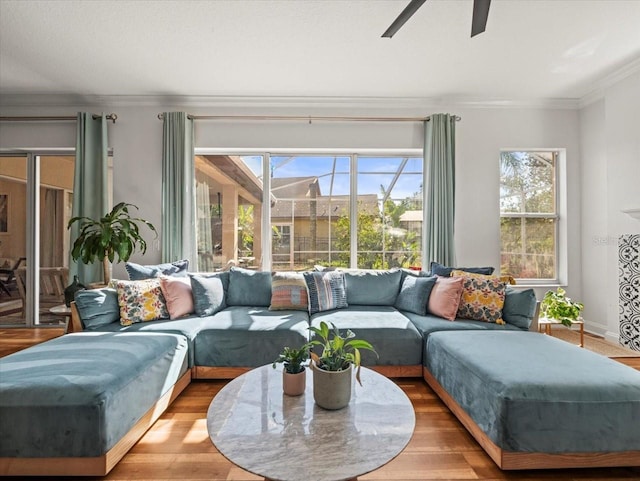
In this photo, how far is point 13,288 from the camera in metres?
4.22

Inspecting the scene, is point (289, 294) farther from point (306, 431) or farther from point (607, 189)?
point (607, 189)

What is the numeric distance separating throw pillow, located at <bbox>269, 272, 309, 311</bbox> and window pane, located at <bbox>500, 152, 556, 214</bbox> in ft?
8.83

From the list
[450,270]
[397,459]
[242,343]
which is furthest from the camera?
[450,270]

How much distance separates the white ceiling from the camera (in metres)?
2.44

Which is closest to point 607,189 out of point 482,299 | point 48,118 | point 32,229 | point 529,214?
point 529,214

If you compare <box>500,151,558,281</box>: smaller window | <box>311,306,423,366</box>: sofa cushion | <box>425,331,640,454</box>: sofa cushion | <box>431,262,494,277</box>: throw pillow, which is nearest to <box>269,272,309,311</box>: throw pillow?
<box>311,306,423,366</box>: sofa cushion

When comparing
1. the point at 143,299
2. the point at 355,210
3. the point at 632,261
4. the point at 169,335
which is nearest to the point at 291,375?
the point at 169,335

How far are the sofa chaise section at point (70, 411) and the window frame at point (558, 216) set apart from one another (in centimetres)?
395

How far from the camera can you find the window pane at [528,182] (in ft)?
13.7

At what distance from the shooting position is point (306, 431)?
1321mm

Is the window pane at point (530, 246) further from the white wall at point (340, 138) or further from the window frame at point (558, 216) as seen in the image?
the white wall at point (340, 138)

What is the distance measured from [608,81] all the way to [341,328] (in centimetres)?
373

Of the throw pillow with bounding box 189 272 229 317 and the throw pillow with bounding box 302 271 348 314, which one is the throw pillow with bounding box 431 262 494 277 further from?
the throw pillow with bounding box 189 272 229 317

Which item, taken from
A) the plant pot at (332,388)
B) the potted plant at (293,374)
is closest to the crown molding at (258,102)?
the potted plant at (293,374)
